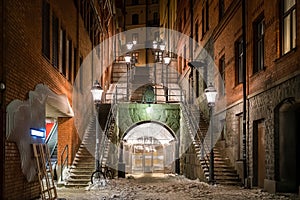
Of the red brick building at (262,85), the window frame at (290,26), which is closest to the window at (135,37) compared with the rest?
the red brick building at (262,85)

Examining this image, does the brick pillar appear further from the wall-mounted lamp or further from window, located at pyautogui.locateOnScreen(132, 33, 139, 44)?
window, located at pyautogui.locateOnScreen(132, 33, 139, 44)

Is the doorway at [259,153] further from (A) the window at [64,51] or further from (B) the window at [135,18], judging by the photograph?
(B) the window at [135,18]

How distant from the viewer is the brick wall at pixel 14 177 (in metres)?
10.4

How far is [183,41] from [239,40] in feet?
55.5

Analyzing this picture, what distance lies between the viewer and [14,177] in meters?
10.9

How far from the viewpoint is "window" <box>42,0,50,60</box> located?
1479 cm

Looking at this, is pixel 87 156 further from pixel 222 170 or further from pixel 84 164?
pixel 222 170

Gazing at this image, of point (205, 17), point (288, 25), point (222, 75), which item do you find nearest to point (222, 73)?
point (222, 75)

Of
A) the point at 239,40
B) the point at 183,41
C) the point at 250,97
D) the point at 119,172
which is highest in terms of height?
the point at 183,41

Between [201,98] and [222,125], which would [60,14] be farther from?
[201,98]

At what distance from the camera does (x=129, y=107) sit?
89.7ft

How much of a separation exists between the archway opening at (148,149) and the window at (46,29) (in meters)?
21.6

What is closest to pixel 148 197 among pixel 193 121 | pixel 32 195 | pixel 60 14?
pixel 32 195

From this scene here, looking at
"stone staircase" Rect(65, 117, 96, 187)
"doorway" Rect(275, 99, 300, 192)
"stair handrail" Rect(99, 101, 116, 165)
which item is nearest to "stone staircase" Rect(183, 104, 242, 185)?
"doorway" Rect(275, 99, 300, 192)
